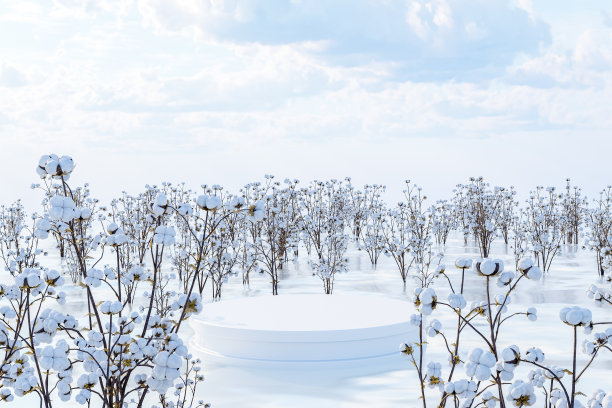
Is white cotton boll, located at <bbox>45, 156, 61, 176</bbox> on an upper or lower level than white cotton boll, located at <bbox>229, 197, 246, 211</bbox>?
upper

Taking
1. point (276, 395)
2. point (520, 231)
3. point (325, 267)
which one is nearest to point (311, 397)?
point (276, 395)

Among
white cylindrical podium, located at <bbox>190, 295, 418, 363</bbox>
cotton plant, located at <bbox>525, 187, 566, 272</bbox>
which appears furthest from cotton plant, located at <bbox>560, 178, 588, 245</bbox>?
white cylindrical podium, located at <bbox>190, 295, 418, 363</bbox>

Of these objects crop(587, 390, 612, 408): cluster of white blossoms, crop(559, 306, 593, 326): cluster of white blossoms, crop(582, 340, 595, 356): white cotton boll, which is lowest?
crop(587, 390, 612, 408): cluster of white blossoms

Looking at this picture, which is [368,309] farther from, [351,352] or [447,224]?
[447,224]

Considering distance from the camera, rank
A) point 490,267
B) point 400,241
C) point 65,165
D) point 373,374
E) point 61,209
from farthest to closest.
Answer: point 400,241
point 373,374
point 65,165
point 61,209
point 490,267

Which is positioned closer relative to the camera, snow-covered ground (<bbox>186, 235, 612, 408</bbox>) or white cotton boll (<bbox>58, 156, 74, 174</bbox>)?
white cotton boll (<bbox>58, 156, 74, 174</bbox>)

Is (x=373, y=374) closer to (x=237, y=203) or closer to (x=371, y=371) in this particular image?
(x=371, y=371)

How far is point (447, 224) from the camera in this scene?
16.6m

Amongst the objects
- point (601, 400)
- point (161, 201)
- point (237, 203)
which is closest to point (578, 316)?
point (601, 400)

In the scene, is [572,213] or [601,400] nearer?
[601,400]

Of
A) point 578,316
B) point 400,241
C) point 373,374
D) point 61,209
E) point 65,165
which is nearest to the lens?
point 578,316

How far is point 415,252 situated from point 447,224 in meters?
6.16

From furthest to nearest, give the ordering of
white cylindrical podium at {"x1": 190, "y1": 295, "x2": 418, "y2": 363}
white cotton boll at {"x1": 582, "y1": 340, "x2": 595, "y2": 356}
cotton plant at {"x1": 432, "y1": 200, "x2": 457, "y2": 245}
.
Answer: cotton plant at {"x1": 432, "y1": 200, "x2": 457, "y2": 245}, white cylindrical podium at {"x1": 190, "y1": 295, "x2": 418, "y2": 363}, white cotton boll at {"x1": 582, "y1": 340, "x2": 595, "y2": 356}

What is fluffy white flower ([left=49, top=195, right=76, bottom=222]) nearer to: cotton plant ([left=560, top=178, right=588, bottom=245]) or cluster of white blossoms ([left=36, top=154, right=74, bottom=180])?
cluster of white blossoms ([left=36, top=154, right=74, bottom=180])
